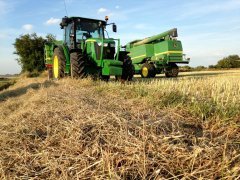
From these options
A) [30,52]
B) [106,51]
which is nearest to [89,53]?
[106,51]

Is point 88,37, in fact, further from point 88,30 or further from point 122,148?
point 122,148

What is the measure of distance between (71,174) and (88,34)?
10138mm

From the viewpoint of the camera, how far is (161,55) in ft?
64.5

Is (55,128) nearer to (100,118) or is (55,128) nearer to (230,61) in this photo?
(100,118)

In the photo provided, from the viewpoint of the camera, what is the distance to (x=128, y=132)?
2.71m

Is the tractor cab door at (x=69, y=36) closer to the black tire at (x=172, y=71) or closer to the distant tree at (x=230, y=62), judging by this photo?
the black tire at (x=172, y=71)

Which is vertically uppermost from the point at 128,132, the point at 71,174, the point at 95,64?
the point at 95,64

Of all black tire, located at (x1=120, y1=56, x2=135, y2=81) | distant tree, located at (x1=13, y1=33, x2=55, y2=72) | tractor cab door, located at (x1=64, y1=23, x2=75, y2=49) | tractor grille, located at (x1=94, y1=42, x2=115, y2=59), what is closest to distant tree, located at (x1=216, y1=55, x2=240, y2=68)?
distant tree, located at (x1=13, y1=33, x2=55, y2=72)

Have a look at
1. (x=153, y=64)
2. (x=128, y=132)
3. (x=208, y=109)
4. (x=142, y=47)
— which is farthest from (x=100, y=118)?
(x=142, y=47)

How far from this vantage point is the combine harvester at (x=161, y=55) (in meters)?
19.4

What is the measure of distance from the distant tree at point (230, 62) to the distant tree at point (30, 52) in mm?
18322

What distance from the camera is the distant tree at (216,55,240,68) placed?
105 ft

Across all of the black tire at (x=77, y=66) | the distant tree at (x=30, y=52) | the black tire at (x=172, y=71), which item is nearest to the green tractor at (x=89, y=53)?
the black tire at (x=77, y=66)

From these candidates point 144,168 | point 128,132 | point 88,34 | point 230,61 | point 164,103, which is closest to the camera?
point 144,168
